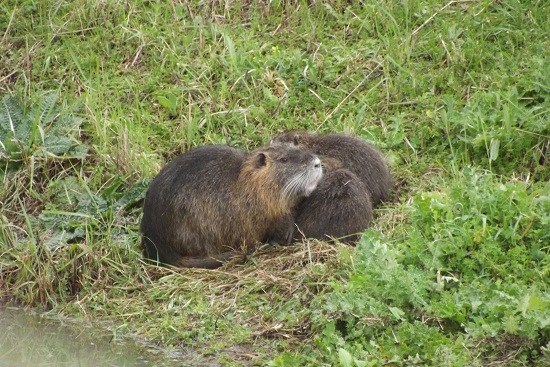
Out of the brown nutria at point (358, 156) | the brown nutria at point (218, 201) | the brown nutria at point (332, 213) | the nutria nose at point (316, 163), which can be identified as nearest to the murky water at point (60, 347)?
the brown nutria at point (218, 201)

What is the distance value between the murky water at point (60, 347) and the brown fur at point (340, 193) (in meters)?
1.27

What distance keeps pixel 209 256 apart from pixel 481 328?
1.96m

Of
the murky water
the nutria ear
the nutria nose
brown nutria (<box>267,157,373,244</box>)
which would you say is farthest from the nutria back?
the murky water

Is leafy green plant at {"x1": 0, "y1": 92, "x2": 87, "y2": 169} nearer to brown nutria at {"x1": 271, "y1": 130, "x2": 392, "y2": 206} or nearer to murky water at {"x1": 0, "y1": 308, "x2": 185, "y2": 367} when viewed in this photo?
murky water at {"x1": 0, "y1": 308, "x2": 185, "y2": 367}

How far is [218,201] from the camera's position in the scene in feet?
19.7

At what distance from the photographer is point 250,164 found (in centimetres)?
611

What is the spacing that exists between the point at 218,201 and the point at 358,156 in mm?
955

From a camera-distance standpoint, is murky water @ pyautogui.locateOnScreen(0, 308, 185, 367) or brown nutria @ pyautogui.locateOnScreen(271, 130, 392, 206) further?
brown nutria @ pyautogui.locateOnScreen(271, 130, 392, 206)

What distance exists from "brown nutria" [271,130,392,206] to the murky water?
5.91ft

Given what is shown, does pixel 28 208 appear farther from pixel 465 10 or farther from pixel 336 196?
pixel 465 10

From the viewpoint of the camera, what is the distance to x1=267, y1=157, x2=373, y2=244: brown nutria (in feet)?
19.3

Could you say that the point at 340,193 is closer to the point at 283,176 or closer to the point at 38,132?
the point at 283,176

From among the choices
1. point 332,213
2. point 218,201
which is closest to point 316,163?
point 332,213

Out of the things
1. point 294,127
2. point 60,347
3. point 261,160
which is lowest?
point 60,347
